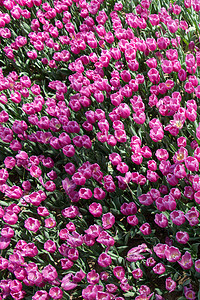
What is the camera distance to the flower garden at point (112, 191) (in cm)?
229

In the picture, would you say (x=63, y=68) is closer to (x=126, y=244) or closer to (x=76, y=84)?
(x=76, y=84)

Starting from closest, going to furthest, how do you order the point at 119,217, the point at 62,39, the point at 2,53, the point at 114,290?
the point at 114,290 → the point at 119,217 → the point at 62,39 → the point at 2,53

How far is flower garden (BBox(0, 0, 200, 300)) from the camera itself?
2.29 metres

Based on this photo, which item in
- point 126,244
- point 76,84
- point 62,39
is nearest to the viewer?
point 126,244

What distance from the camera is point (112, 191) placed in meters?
2.54

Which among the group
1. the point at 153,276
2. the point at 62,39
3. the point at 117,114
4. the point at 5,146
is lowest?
the point at 153,276

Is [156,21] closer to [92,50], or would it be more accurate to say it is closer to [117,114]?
[92,50]

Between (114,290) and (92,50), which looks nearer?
(114,290)

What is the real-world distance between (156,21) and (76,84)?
1.00 m

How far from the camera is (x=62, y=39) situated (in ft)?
12.5

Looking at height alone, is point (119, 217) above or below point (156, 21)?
below

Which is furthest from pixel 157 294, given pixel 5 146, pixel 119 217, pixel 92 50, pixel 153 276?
pixel 92 50

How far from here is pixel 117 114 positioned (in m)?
2.76

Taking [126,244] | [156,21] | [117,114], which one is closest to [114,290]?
[126,244]
